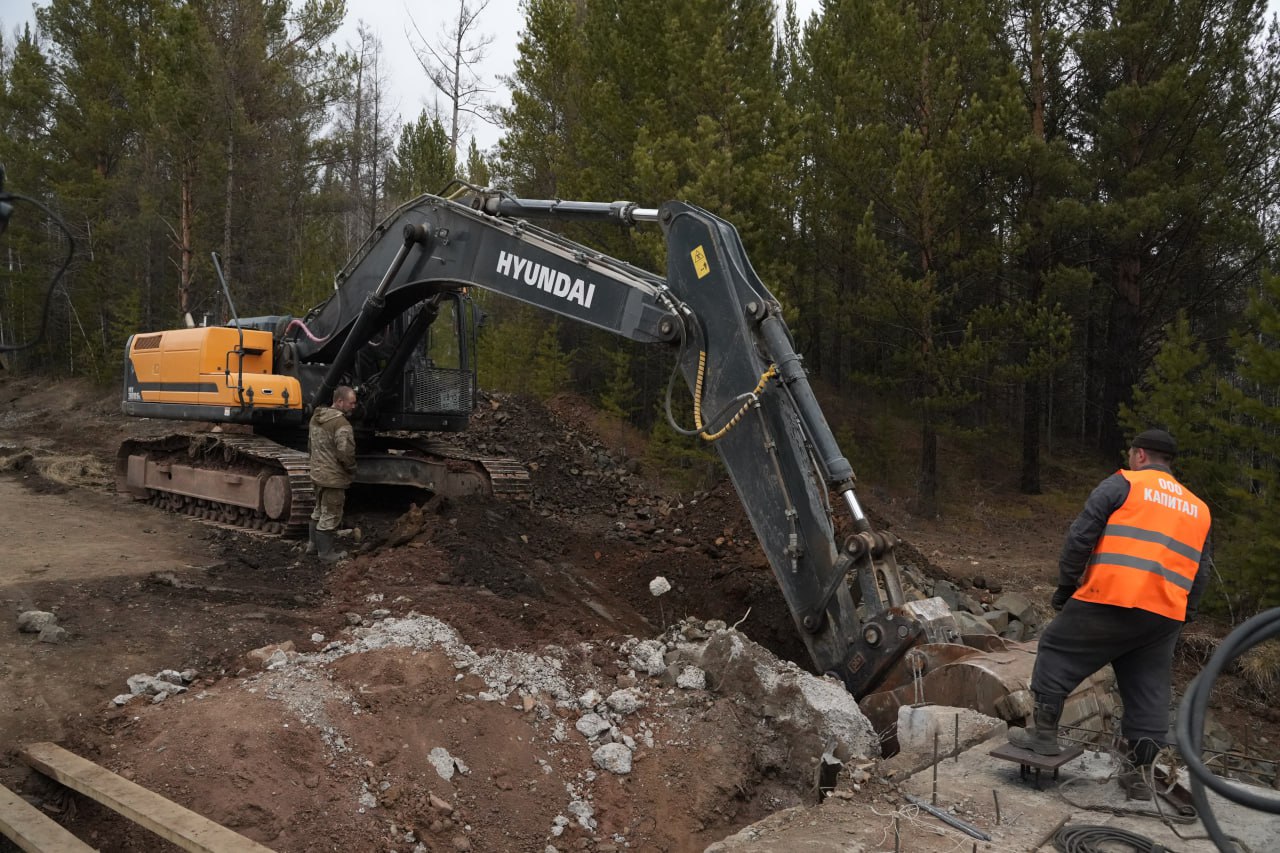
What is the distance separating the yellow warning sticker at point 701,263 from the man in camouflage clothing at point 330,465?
3950 millimetres

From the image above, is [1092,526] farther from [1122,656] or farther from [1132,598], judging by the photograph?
[1122,656]

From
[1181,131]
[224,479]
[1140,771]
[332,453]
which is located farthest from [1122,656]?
[1181,131]

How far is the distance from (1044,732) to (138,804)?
13.7 ft

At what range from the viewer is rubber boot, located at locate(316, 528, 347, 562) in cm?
889

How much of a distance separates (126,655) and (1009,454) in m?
20.5

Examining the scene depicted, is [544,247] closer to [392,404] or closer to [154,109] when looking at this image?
[392,404]

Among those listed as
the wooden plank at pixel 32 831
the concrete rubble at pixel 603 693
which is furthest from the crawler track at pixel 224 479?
the wooden plank at pixel 32 831

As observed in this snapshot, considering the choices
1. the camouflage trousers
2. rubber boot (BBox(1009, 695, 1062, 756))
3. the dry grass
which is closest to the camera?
rubber boot (BBox(1009, 695, 1062, 756))

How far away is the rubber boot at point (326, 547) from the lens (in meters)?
8.89

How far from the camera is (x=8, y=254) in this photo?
32.4 metres

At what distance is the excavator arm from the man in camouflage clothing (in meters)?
2.06

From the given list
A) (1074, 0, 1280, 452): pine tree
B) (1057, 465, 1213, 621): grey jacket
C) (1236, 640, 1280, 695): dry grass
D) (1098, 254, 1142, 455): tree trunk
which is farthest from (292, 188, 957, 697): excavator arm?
(1098, 254, 1142, 455): tree trunk

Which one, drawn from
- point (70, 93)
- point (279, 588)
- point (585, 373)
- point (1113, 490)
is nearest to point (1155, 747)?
point (1113, 490)

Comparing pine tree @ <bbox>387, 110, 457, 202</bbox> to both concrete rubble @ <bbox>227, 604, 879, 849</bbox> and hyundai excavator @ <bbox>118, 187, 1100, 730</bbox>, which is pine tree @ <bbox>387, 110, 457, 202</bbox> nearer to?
hyundai excavator @ <bbox>118, 187, 1100, 730</bbox>
